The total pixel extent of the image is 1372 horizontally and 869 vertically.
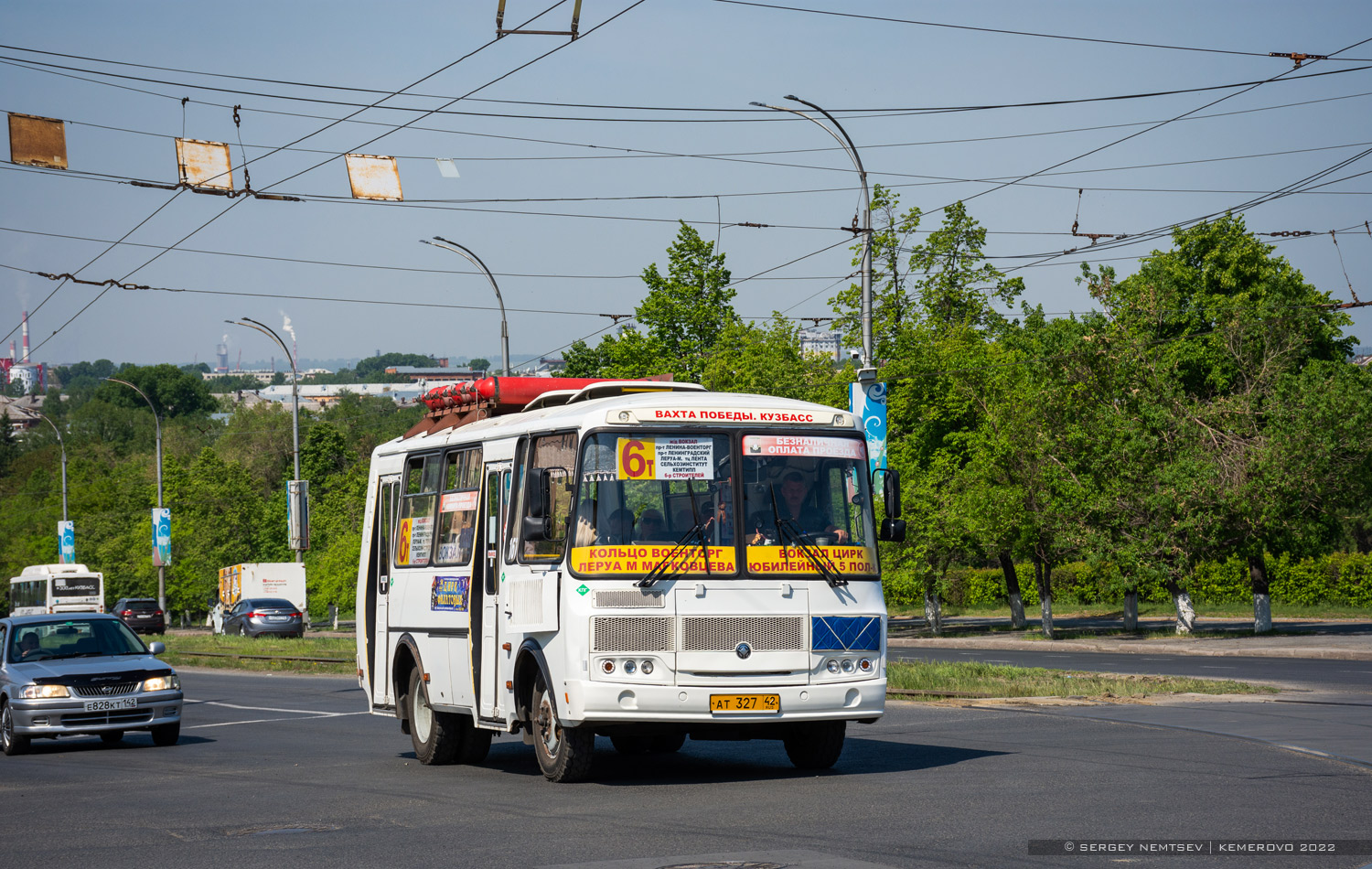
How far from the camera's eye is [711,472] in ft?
39.9

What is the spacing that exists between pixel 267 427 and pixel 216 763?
102720 mm

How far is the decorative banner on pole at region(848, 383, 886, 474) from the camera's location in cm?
2283

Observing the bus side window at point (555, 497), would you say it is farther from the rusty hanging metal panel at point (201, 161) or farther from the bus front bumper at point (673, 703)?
the rusty hanging metal panel at point (201, 161)

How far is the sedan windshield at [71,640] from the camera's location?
59.9ft

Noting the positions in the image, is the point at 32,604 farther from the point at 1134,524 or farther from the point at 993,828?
the point at 993,828

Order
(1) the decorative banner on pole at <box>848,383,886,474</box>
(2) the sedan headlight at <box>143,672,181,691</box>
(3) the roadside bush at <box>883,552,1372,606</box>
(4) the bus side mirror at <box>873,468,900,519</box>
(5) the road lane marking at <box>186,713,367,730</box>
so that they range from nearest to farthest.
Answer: (4) the bus side mirror at <box>873,468,900,519</box> < (2) the sedan headlight at <box>143,672,181,691</box> < (5) the road lane marking at <box>186,713,367,730</box> < (1) the decorative banner on pole at <box>848,383,886,474</box> < (3) the roadside bush at <box>883,552,1372,606</box>

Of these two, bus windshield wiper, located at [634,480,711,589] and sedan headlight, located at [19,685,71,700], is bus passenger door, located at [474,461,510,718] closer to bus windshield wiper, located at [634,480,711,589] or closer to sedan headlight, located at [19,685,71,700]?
bus windshield wiper, located at [634,480,711,589]

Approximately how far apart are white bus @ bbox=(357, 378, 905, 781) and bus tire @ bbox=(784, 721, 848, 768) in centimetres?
2

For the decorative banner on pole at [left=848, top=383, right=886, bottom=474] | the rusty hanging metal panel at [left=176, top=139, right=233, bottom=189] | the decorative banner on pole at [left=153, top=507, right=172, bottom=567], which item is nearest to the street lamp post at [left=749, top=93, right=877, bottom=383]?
the decorative banner on pole at [left=848, top=383, right=886, bottom=474]

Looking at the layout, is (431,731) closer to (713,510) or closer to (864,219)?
(713,510)

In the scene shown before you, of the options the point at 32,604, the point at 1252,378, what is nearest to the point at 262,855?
the point at 1252,378

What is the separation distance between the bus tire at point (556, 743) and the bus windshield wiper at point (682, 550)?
1.28m

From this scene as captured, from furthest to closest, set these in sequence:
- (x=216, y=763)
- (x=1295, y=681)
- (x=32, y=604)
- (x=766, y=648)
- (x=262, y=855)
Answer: (x=32, y=604)
(x=1295, y=681)
(x=216, y=763)
(x=766, y=648)
(x=262, y=855)

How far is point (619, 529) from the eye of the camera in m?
11.9
